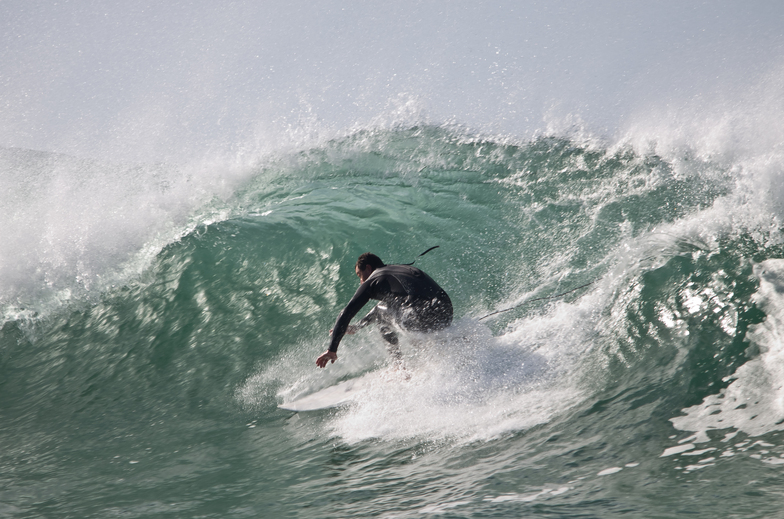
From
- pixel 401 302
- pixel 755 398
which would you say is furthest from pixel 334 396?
pixel 755 398

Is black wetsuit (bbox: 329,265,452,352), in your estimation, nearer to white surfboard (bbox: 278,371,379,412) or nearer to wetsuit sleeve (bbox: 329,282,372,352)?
wetsuit sleeve (bbox: 329,282,372,352)

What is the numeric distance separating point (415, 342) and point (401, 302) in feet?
1.32

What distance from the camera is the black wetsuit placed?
4.73m

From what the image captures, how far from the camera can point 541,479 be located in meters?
3.24

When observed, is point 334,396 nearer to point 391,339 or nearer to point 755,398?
point 391,339

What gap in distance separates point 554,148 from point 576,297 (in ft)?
13.1

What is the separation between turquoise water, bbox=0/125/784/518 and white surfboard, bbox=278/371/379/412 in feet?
0.36

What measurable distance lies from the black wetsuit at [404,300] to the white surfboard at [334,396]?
553 millimetres

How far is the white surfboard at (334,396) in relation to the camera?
190 inches

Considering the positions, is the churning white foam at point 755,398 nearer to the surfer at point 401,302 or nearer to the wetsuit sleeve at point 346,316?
the surfer at point 401,302

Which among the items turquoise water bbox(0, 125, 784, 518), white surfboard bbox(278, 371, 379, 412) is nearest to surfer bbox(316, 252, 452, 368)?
turquoise water bbox(0, 125, 784, 518)

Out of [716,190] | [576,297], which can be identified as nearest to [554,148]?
[716,190]

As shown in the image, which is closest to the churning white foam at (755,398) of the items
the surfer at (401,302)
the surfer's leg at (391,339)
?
the surfer at (401,302)

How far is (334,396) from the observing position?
494 cm
